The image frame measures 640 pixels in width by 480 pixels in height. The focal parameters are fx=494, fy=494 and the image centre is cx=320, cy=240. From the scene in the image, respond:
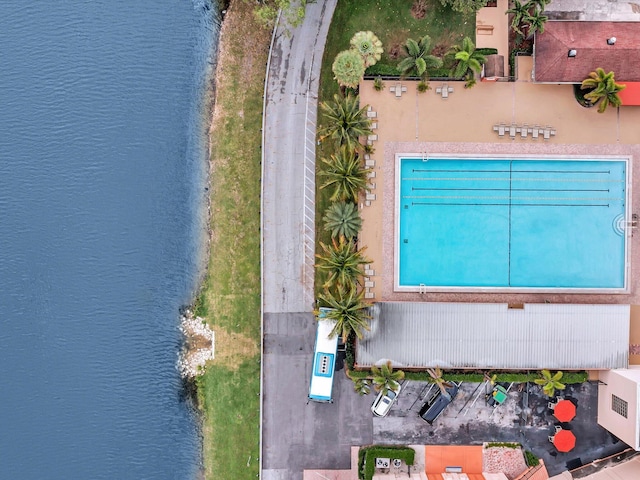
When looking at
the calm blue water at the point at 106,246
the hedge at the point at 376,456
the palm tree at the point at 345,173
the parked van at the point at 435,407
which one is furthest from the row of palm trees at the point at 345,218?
the calm blue water at the point at 106,246

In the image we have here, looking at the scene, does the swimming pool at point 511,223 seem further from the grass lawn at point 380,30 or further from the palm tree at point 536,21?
the palm tree at point 536,21

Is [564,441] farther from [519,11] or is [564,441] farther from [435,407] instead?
[519,11]

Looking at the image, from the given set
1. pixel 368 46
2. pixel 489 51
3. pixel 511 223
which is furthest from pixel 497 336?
pixel 368 46

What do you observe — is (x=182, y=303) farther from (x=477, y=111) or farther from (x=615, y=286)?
(x=615, y=286)

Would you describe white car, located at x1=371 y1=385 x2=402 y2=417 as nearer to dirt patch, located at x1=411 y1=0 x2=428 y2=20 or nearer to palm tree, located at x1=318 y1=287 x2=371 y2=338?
palm tree, located at x1=318 y1=287 x2=371 y2=338

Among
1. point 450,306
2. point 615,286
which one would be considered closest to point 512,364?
point 450,306

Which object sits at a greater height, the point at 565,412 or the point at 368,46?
the point at 368,46
